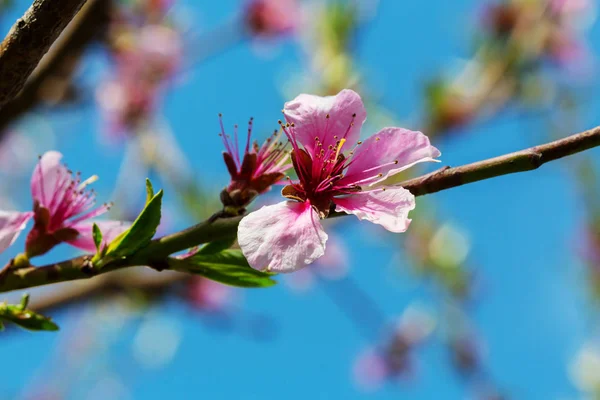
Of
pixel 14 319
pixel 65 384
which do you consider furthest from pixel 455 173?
pixel 65 384

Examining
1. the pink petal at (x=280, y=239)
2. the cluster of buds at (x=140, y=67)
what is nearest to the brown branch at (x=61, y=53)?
the cluster of buds at (x=140, y=67)

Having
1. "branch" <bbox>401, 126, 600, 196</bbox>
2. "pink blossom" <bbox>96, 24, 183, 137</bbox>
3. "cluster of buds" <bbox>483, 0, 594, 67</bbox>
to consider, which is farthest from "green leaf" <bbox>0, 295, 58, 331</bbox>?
A: "cluster of buds" <bbox>483, 0, 594, 67</bbox>

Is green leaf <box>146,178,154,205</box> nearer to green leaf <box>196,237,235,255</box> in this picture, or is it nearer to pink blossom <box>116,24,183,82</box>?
green leaf <box>196,237,235,255</box>

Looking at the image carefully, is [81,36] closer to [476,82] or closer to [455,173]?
[455,173]

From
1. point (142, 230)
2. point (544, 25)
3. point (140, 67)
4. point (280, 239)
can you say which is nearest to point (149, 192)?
point (142, 230)

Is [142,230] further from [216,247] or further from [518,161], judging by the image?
[518,161]

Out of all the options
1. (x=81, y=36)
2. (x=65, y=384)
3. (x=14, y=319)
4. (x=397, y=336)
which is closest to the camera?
(x=14, y=319)
